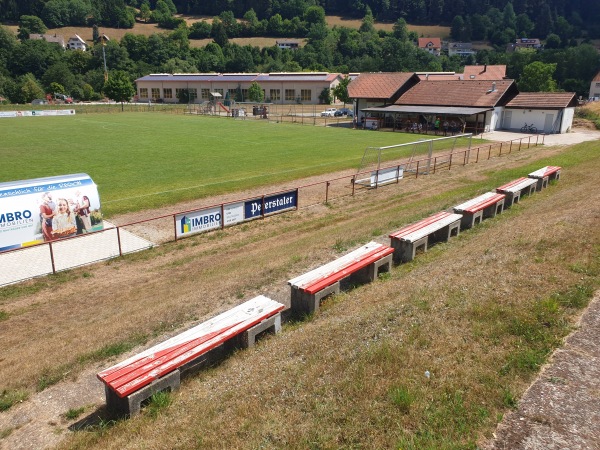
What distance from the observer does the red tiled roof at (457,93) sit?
174 ft

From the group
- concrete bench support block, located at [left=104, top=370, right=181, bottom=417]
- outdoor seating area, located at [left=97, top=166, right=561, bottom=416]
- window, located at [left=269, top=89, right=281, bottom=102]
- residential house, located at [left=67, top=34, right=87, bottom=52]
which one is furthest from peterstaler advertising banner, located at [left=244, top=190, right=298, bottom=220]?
residential house, located at [left=67, top=34, right=87, bottom=52]

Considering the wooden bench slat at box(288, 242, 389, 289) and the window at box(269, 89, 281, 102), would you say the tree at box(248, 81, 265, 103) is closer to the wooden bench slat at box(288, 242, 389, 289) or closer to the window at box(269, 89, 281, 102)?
the window at box(269, 89, 281, 102)

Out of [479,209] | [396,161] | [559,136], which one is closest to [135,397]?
[479,209]

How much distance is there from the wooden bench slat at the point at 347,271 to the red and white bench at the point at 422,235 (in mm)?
924

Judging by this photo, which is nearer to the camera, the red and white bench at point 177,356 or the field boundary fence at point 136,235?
the red and white bench at point 177,356

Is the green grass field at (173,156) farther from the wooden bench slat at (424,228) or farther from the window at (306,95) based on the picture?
the window at (306,95)

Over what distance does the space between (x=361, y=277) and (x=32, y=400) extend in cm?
680

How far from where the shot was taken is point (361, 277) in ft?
35.2

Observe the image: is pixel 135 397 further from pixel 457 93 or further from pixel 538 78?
pixel 538 78

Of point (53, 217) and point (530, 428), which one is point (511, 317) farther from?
point (53, 217)

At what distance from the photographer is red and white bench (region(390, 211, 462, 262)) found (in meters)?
11.9

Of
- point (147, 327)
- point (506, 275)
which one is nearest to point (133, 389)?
point (147, 327)

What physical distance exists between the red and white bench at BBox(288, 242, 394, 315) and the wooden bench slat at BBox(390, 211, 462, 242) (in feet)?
3.33

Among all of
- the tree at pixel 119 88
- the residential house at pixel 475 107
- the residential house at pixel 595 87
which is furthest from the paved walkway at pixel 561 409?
the residential house at pixel 595 87
